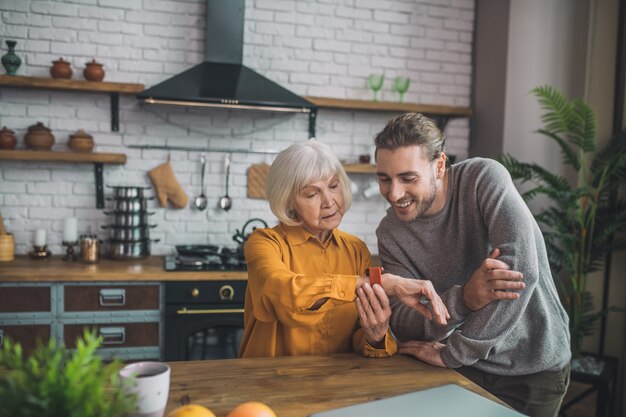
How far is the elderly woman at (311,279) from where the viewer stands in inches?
58.0

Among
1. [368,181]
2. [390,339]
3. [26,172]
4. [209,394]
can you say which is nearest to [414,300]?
[390,339]

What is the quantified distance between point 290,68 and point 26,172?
1823 mm

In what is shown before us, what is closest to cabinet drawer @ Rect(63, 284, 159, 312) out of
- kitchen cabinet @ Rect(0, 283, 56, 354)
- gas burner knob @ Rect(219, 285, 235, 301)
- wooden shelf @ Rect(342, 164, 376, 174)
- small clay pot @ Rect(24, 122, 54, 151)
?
kitchen cabinet @ Rect(0, 283, 56, 354)

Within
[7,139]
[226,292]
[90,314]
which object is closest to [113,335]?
[90,314]

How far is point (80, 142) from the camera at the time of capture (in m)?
3.32

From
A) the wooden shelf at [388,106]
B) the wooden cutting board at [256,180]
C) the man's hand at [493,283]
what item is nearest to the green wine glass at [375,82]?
the wooden shelf at [388,106]

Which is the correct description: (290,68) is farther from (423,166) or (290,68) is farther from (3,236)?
(423,166)

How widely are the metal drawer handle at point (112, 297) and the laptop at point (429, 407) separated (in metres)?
2.10

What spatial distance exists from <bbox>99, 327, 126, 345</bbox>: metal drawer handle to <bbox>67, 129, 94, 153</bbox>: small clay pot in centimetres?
111

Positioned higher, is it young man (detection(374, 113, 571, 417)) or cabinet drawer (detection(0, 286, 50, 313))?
young man (detection(374, 113, 571, 417))

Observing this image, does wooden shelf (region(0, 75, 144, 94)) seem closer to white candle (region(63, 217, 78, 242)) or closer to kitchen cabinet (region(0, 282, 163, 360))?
white candle (region(63, 217, 78, 242))

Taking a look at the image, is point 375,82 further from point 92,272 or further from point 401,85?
point 92,272

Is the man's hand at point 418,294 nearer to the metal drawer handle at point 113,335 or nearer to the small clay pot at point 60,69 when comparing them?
the metal drawer handle at point 113,335

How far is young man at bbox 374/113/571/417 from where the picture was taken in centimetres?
151
